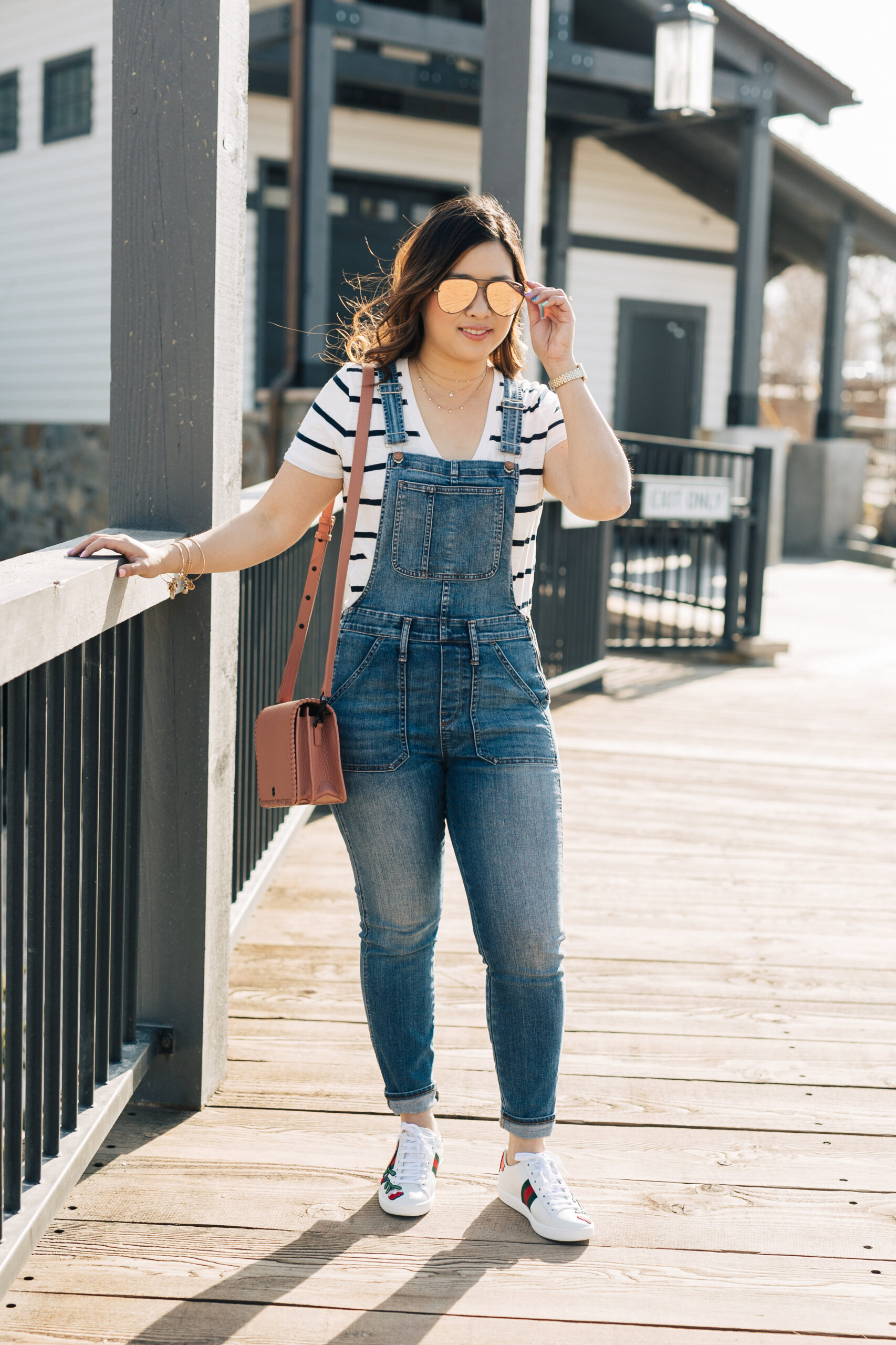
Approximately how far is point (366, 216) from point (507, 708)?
1219 cm

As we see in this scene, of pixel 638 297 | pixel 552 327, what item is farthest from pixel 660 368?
pixel 552 327

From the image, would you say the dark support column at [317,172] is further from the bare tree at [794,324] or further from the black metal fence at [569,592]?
the bare tree at [794,324]

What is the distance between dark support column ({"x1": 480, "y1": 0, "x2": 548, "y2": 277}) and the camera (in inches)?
210

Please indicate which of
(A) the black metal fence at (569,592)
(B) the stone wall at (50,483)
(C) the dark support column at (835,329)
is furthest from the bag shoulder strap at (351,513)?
(C) the dark support column at (835,329)

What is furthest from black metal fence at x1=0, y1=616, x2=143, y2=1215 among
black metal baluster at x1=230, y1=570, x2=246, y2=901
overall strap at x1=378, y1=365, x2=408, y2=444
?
black metal baluster at x1=230, y1=570, x2=246, y2=901

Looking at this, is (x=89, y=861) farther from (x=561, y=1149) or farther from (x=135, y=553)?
(x=561, y=1149)

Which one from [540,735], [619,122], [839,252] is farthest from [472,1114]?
[839,252]

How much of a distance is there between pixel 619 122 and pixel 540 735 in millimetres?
12212

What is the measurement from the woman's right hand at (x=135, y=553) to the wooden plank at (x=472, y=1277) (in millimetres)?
1106

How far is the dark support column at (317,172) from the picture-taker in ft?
34.1

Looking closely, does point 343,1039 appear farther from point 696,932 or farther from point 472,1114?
point 696,932

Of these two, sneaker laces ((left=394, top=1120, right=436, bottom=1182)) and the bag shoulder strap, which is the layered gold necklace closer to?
the bag shoulder strap

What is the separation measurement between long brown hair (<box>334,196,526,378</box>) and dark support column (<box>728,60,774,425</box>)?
1116 cm

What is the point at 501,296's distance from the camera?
7.15ft
